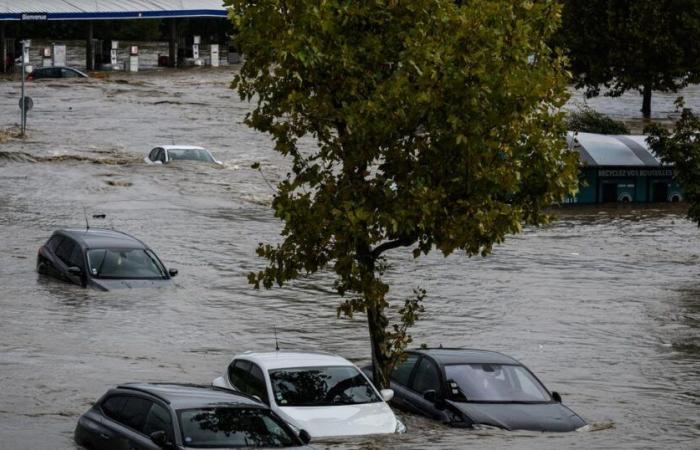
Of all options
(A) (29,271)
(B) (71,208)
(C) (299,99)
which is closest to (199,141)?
(B) (71,208)

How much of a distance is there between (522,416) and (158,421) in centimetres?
546

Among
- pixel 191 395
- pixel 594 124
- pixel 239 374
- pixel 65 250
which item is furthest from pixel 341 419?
pixel 594 124

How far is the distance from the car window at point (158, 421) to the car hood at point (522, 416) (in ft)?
15.7

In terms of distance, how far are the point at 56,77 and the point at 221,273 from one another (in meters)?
42.7

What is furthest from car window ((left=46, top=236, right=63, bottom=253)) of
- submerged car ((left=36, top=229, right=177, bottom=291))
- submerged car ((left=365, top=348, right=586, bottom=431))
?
submerged car ((left=365, top=348, right=586, bottom=431))

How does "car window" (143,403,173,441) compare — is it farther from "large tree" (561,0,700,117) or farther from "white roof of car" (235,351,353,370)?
"large tree" (561,0,700,117)

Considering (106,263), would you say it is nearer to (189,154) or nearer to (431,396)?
(431,396)

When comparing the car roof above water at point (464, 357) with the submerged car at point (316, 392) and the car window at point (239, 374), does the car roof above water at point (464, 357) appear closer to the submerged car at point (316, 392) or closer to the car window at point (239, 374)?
the submerged car at point (316, 392)

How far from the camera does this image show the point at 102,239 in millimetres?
A: 29000

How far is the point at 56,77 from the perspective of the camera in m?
73.9

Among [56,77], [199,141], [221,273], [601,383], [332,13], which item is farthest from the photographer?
[56,77]

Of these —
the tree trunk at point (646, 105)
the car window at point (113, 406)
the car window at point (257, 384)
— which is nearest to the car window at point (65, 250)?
the car window at point (257, 384)

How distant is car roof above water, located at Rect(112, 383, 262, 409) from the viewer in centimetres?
1352

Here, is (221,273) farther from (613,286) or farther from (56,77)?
(56,77)
